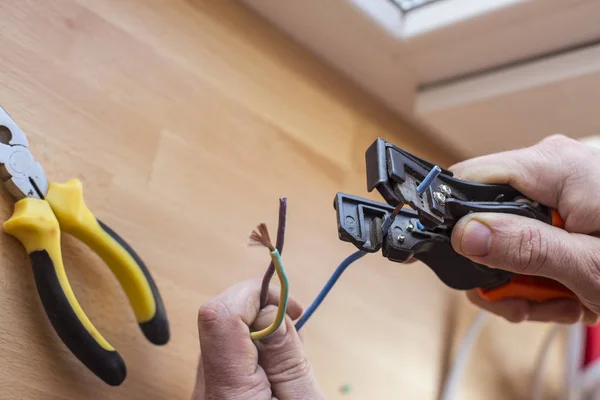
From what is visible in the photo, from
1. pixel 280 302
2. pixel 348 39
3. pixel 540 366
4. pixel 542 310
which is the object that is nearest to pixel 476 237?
pixel 280 302

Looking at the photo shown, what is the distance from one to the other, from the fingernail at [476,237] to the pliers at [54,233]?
28 cm

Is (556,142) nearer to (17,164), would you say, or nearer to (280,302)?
(280,302)

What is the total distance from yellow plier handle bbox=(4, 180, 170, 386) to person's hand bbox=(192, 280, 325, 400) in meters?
0.07

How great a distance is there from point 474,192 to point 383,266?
A: 1.00 ft

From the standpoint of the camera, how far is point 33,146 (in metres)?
0.49

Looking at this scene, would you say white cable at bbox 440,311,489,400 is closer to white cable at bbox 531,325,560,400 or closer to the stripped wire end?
white cable at bbox 531,325,560,400

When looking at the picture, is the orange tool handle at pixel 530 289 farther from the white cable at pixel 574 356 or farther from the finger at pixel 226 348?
the white cable at pixel 574 356

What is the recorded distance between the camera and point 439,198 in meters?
0.45

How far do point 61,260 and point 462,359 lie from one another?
0.59m

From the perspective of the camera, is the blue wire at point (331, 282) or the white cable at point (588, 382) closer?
the blue wire at point (331, 282)

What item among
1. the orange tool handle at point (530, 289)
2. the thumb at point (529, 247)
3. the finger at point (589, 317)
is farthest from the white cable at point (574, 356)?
the thumb at point (529, 247)

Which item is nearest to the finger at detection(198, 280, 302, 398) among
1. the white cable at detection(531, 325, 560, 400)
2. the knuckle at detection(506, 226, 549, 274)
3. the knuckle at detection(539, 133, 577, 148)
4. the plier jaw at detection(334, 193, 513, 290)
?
the plier jaw at detection(334, 193, 513, 290)

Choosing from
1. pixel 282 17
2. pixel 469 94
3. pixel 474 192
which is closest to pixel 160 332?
pixel 474 192

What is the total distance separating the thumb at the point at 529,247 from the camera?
46 cm
